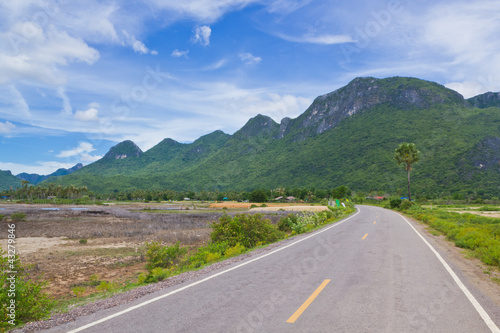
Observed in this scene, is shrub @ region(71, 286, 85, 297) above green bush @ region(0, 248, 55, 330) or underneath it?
underneath

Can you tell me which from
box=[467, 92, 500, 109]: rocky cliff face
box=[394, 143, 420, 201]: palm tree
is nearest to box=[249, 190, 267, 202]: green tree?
box=[394, 143, 420, 201]: palm tree

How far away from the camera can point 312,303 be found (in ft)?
18.0

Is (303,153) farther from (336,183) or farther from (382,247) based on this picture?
(382,247)

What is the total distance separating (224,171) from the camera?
613 feet

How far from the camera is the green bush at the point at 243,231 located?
1438cm

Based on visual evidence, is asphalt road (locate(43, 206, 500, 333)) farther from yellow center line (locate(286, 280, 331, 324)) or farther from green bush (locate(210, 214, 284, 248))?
green bush (locate(210, 214, 284, 248))

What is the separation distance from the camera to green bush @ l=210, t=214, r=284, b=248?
14.4 m

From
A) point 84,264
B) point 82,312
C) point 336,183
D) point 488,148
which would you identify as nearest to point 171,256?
point 84,264

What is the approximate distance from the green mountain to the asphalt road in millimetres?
87074

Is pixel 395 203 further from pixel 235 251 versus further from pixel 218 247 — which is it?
pixel 218 247

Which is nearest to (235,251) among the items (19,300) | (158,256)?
(158,256)

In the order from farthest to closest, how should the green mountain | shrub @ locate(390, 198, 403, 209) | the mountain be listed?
1. the mountain
2. the green mountain
3. shrub @ locate(390, 198, 403, 209)

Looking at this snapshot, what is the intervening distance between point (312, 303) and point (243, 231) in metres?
9.59

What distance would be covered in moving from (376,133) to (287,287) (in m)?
141
